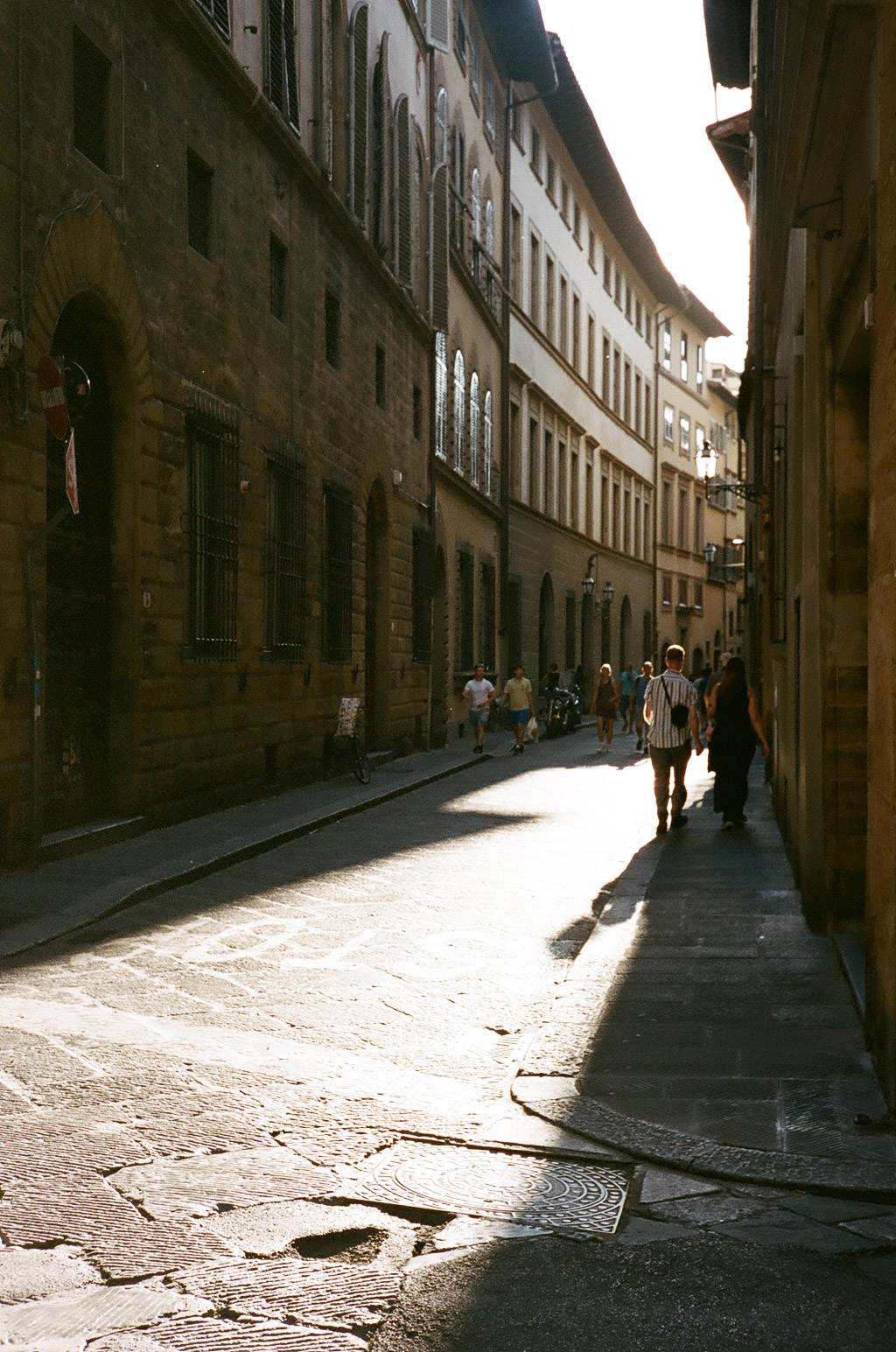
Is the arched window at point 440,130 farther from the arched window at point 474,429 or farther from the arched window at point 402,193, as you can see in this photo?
the arched window at point 474,429

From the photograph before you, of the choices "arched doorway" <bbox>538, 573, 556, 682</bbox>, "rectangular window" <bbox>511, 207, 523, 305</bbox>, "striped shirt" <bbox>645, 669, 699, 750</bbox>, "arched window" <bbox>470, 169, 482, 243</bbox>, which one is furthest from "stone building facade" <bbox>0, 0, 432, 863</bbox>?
"arched doorway" <bbox>538, 573, 556, 682</bbox>

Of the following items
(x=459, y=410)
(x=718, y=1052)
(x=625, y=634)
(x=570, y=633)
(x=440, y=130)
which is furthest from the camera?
(x=625, y=634)

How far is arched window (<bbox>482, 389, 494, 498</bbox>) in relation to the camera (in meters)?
35.1

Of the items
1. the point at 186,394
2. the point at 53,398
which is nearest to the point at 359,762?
the point at 186,394

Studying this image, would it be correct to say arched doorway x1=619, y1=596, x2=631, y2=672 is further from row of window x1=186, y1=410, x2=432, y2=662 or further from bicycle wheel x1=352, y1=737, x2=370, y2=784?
bicycle wheel x1=352, y1=737, x2=370, y2=784

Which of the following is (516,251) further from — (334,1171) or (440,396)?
A: (334,1171)

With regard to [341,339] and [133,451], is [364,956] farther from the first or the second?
[341,339]

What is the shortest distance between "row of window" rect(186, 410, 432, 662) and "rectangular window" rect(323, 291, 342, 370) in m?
1.68

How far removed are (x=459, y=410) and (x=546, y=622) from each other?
37.7 ft

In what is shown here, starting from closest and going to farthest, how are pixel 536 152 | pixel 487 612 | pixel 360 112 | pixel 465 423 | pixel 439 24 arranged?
pixel 360 112
pixel 439 24
pixel 465 423
pixel 487 612
pixel 536 152

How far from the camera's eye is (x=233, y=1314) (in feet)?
12.6

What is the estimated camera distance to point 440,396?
2980cm

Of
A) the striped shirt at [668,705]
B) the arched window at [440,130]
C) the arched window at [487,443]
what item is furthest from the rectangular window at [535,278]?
the striped shirt at [668,705]

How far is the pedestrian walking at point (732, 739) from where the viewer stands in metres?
15.1
